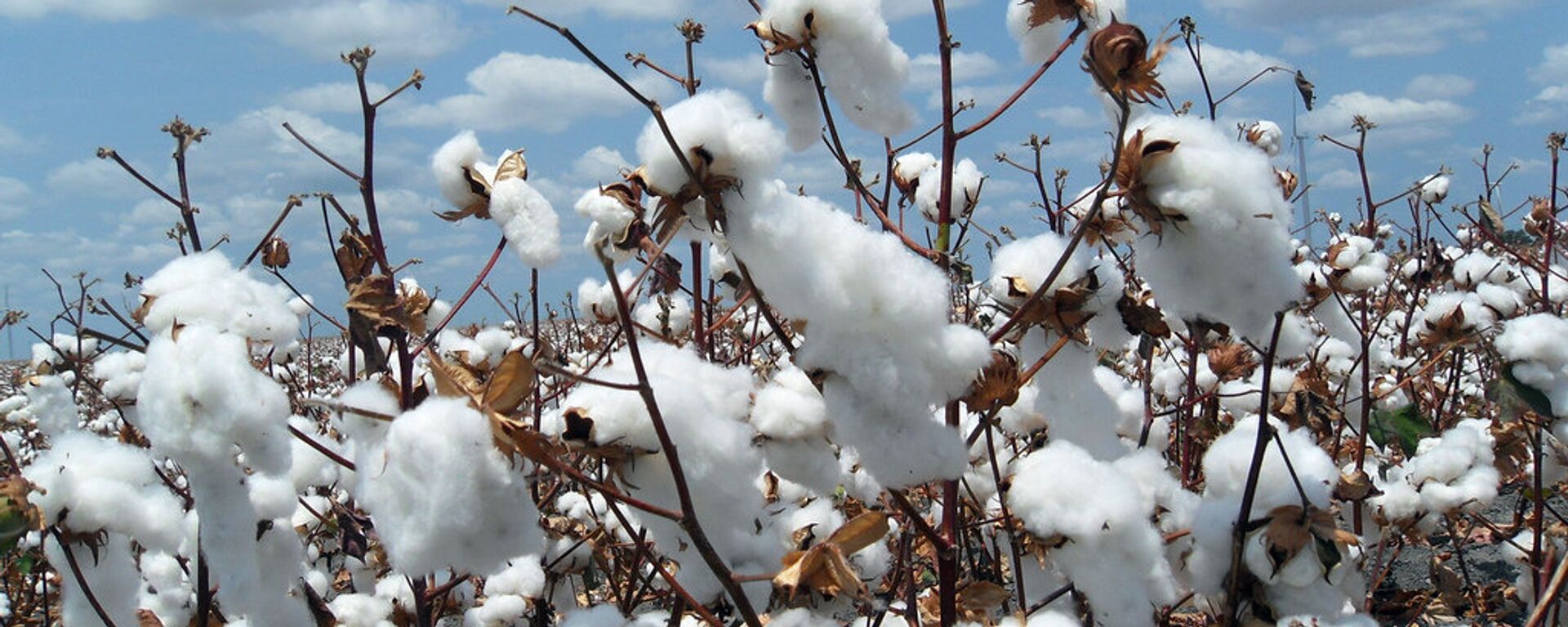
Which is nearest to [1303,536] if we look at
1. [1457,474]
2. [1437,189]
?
[1457,474]

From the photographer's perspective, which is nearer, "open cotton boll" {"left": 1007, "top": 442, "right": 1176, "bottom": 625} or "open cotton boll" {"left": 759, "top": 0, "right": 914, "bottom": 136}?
"open cotton boll" {"left": 1007, "top": 442, "right": 1176, "bottom": 625}

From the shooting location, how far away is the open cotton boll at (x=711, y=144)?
1271mm

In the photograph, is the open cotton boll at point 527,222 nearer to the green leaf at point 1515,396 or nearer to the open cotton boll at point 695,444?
the open cotton boll at point 695,444

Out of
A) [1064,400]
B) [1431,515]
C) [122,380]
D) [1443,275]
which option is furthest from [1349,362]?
[122,380]

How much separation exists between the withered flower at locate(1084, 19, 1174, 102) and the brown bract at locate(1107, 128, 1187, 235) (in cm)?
5

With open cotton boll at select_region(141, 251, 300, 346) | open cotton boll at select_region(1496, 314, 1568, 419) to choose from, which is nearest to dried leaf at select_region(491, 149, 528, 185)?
open cotton boll at select_region(141, 251, 300, 346)

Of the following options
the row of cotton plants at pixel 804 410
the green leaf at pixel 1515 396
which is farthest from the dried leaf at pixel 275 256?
the green leaf at pixel 1515 396

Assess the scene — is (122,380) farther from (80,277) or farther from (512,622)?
(512,622)

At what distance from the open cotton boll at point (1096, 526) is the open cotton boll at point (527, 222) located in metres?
0.92

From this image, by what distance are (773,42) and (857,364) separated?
0.61 metres

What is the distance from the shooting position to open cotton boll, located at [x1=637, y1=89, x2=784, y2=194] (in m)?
1.27

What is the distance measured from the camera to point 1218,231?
1.30 m

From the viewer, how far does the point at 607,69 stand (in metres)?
1.29

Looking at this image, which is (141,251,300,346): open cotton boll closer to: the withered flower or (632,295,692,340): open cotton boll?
the withered flower
